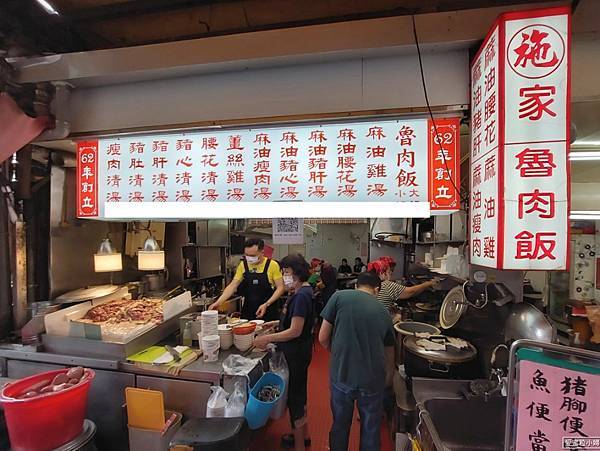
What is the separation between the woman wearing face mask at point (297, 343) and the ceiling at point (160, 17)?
2172 millimetres

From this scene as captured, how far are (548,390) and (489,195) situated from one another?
0.82 m

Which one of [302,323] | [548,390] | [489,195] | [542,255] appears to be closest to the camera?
[548,390]

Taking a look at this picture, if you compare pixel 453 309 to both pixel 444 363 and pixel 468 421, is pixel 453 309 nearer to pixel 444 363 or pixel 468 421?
pixel 444 363

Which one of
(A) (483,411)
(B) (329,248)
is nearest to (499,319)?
(A) (483,411)

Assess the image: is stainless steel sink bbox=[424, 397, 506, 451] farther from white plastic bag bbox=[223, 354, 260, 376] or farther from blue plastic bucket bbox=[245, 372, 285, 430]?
white plastic bag bbox=[223, 354, 260, 376]

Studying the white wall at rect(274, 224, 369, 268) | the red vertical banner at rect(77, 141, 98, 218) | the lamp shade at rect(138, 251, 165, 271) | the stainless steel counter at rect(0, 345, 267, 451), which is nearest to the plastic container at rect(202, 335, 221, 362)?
the stainless steel counter at rect(0, 345, 267, 451)

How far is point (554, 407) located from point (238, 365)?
1.91 metres

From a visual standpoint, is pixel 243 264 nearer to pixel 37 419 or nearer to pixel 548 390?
pixel 37 419

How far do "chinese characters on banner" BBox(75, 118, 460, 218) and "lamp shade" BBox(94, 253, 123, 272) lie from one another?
1408mm

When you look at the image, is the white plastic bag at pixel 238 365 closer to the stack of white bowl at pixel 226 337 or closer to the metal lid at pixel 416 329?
the stack of white bowl at pixel 226 337

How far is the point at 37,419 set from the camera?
195 centimetres

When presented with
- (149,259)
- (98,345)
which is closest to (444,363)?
(98,345)

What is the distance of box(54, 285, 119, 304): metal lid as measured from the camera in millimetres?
3209

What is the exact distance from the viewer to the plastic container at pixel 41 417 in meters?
1.93
